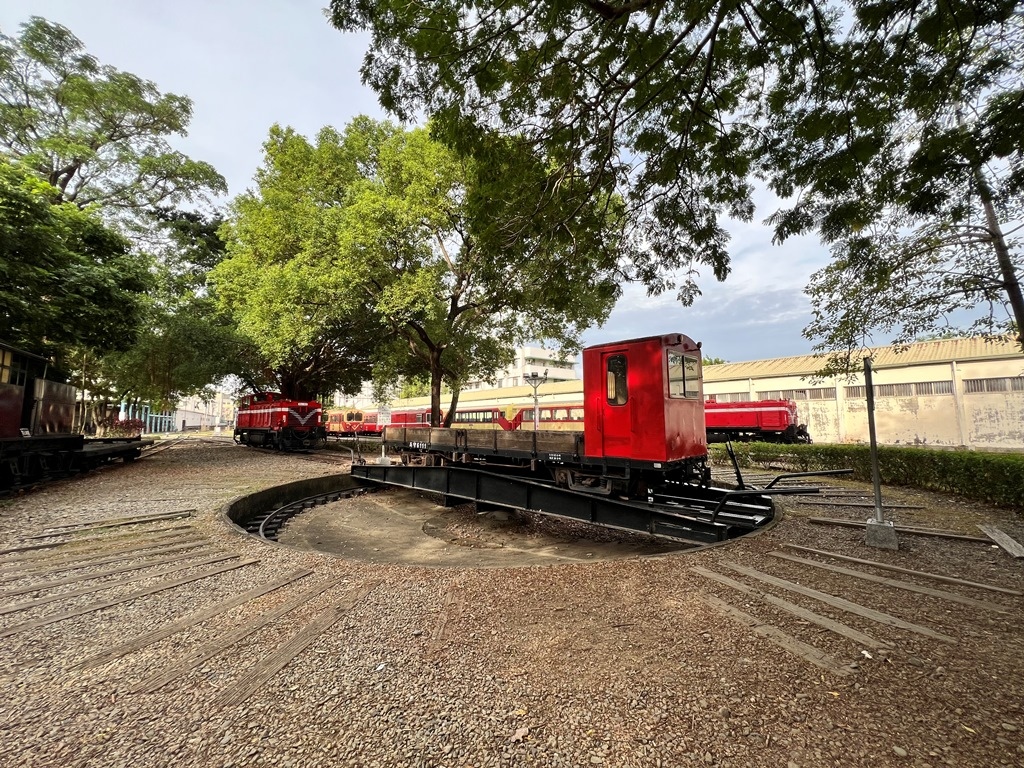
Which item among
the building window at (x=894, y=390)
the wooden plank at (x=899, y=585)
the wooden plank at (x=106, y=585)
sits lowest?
the wooden plank at (x=106, y=585)

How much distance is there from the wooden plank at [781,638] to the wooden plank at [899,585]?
5.44 feet

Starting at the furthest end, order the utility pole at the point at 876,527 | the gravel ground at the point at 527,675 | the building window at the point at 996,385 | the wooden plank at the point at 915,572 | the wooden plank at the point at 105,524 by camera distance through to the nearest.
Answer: the building window at the point at 996,385 < the wooden plank at the point at 105,524 < the utility pole at the point at 876,527 < the wooden plank at the point at 915,572 < the gravel ground at the point at 527,675

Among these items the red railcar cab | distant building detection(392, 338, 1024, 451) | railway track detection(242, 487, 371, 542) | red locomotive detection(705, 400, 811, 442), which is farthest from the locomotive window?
red locomotive detection(705, 400, 811, 442)

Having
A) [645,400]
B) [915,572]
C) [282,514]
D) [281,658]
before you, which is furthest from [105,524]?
[915,572]

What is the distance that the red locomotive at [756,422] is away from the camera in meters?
18.4

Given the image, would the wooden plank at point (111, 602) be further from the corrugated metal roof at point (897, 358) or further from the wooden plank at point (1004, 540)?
the corrugated metal roof at point (897, 358)

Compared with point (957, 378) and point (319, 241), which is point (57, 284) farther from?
point (957, 378)

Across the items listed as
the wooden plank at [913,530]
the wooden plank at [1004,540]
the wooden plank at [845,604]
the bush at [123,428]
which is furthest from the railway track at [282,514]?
the bush at [123,428]

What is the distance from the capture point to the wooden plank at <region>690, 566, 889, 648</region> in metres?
3.03

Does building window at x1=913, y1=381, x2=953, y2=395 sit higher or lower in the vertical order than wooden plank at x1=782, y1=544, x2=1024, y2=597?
higher

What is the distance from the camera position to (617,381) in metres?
6.84

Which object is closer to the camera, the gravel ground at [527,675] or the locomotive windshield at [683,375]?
the gravel ground at [527,675]

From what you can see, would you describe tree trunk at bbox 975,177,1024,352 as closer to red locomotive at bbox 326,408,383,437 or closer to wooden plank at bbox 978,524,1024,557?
wooden plank at bbox 978,524,1024,557

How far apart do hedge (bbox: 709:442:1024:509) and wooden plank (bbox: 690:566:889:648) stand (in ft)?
23.9
